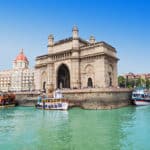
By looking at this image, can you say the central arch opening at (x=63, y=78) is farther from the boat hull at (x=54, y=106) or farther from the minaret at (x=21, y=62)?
the minaret at (x=21, y=62)

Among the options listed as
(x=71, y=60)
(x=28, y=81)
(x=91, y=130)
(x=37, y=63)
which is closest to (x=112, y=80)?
(x=71, y=60)

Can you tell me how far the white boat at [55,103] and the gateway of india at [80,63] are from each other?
10586mm

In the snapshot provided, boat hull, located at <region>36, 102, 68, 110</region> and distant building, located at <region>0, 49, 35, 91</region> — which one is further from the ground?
distant building, located at <region>0, 49, 35, 91</region>

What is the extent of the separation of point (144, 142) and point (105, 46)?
3488cm

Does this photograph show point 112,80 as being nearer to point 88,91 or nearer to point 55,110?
point 88,91

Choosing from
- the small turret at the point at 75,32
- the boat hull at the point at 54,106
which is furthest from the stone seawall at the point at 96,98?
the small turret at the point at 75,32

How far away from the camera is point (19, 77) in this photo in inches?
4365

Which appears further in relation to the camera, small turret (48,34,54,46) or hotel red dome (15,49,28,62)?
hotel red dome (15,49,28,62)

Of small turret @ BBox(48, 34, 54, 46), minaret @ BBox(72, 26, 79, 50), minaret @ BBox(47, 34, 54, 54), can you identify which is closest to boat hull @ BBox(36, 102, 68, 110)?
minaret @ BBox(72, 26, 79, 50)

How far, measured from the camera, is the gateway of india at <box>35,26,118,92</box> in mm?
49531

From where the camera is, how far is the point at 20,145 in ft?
53.8

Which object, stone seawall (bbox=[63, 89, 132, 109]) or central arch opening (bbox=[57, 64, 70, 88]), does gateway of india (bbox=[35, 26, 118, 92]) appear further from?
stone seawall (bbox=[63, 89, 132, 109])

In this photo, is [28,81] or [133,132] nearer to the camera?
[133,132]

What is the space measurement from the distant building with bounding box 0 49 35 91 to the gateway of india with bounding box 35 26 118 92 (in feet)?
159
